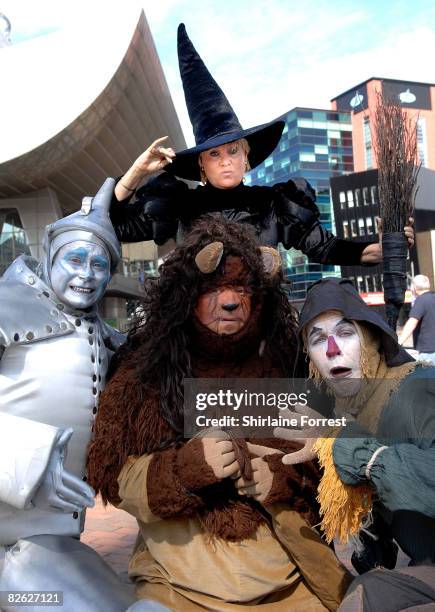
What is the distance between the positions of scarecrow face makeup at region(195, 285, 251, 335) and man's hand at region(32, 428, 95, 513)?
Result: 57cm

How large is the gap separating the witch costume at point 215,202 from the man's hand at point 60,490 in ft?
3.40

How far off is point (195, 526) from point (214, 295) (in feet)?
2.38

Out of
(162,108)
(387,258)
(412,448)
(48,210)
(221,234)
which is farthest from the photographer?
(162,108)

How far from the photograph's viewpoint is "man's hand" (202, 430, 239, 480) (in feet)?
5.58

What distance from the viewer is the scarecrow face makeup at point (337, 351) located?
5.59 feet

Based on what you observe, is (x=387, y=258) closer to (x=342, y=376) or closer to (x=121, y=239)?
(x=342, y=376)

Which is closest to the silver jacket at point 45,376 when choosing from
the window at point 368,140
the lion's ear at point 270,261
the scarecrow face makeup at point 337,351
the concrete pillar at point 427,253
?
the lion's ear at point 270,261

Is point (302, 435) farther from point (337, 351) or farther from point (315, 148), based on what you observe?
point (315, 148)

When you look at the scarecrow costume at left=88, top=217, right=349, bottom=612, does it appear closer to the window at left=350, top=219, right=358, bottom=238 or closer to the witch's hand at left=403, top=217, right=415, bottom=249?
the witch's hand at left=403, top=217, right=415, bottom=249

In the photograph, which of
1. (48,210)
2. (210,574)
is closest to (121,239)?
(210,574)

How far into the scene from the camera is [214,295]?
6.27 feet

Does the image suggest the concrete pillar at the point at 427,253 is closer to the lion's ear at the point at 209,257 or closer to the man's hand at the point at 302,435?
the lion's ear at the point at 209,257

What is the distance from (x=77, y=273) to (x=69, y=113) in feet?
54.1

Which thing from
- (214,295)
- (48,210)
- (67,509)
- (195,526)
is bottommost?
(195,526)
